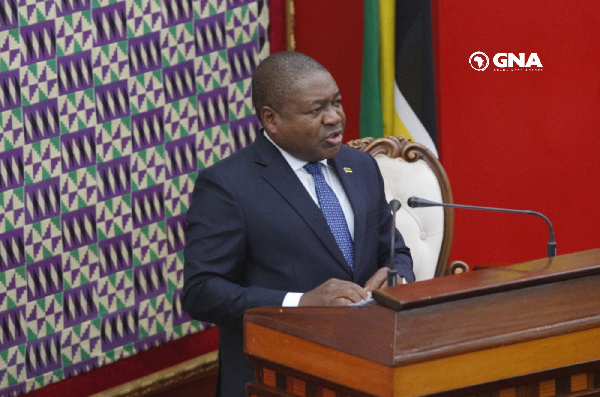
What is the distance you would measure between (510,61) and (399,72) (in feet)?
2.36

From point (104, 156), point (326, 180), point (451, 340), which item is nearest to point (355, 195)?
point (326, 180)

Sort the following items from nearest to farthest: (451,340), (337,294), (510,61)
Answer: (451,340) < (337,294) < (510,61)

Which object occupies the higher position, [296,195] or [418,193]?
[296,195]

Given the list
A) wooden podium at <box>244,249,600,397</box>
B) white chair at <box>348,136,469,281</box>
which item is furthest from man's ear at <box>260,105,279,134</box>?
white chair at <box>348,136,469,281</box>

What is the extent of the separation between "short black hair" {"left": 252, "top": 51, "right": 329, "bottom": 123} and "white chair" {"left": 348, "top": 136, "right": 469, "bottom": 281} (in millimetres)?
886

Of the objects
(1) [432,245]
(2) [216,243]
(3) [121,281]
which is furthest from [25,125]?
(1) [432,245]

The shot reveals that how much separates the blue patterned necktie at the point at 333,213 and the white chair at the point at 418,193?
78 cm

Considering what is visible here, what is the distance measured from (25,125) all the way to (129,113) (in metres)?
0.50

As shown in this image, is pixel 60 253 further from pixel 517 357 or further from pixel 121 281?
pixel 517 357

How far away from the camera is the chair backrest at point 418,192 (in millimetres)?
3639

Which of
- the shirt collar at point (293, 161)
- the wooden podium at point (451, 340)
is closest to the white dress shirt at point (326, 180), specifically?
the shirt collar at point (293, 161)

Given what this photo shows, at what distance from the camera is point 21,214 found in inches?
145

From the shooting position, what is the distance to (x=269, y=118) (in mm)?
2797

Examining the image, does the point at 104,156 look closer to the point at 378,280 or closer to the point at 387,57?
the point at 387,57
